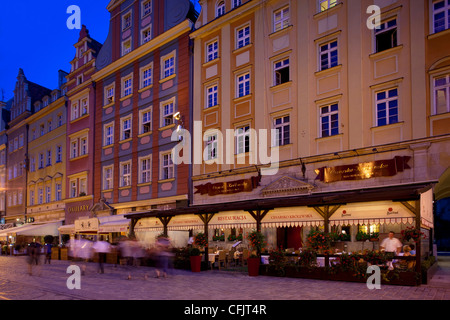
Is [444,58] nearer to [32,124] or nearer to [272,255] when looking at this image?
[272,255]

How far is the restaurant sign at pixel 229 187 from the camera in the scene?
21.0 metres

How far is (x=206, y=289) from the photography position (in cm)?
1282

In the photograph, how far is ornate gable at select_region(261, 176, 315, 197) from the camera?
1880 cm

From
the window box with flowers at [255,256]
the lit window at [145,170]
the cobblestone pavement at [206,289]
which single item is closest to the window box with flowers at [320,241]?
the cobblestone pavement at [206,289]

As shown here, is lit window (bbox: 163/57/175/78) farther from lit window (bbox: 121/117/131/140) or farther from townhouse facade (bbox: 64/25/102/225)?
townhouse facade (bbox: 64/25/102/225)

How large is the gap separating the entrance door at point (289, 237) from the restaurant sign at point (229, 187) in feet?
8.97

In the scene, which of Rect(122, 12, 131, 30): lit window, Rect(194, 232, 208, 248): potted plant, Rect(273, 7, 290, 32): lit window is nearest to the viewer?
Rect(194, 232, 208, 248): potted plant

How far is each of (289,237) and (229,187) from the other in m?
3.99

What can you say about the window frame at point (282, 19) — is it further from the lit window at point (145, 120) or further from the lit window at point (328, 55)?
the lit window at point (145, 120)

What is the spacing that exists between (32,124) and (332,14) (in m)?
34.0

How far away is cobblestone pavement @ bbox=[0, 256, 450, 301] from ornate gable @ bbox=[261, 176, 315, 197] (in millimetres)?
4938

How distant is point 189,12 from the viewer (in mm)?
26438

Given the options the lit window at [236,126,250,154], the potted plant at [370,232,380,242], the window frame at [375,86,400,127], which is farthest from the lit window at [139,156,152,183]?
the window frame at [375,86,400,127]

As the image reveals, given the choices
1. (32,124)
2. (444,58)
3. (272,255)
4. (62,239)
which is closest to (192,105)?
(272,255)
